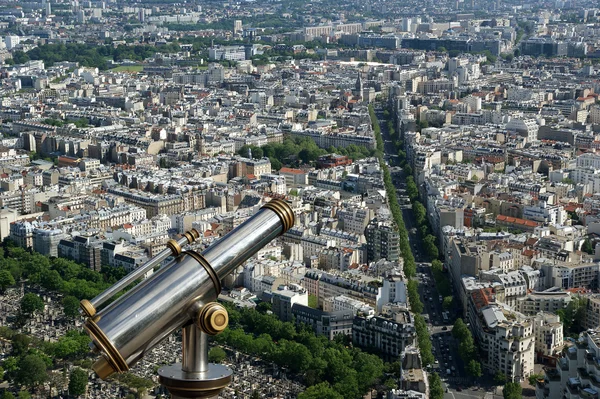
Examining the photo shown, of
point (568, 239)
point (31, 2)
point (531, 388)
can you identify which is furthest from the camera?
point (31, 2)

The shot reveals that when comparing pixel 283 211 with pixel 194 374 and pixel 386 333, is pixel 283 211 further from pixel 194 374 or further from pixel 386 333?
pixel 386 333

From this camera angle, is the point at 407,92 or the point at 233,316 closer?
the point at 233,316

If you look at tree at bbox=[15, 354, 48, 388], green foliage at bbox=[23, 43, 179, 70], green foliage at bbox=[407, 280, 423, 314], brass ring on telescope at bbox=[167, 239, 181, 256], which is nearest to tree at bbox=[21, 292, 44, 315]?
tree at bbox=[15, 354, 48, 388]

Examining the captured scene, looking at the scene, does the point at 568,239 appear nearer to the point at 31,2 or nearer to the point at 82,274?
the point at 82,274

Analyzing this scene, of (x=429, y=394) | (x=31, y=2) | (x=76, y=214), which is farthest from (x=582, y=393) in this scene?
(x=31, y=2)

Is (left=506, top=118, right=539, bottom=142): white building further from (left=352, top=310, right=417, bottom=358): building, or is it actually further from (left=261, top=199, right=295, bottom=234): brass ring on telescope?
(left=261, top=199, right=295, bottom=234): brass ring on telescope

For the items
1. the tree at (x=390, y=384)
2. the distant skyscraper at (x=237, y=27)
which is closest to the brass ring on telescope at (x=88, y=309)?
the tree at (x=390, y=384)

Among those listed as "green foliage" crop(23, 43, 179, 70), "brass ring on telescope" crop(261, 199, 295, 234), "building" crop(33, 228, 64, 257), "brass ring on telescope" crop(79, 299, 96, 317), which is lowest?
"green foliage" crop(23, 43, 179, 70)
